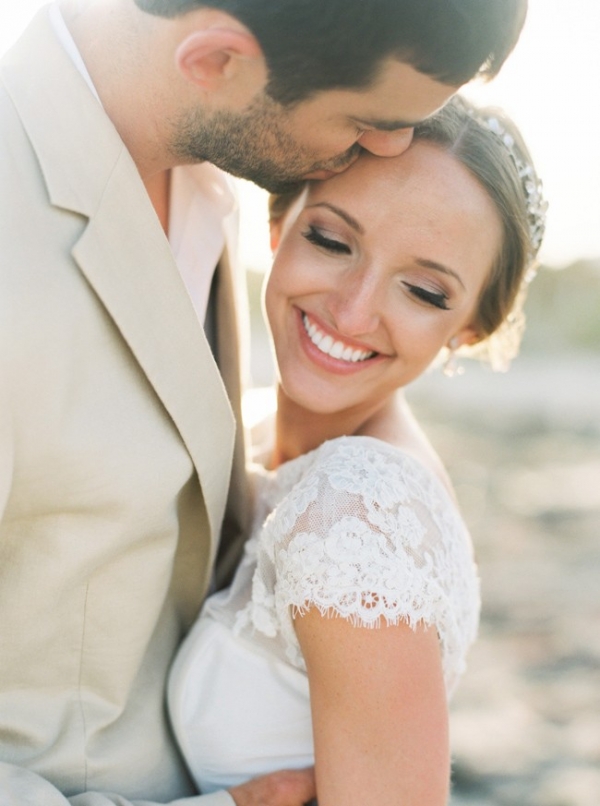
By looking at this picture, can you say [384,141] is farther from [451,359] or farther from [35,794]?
[35,794]

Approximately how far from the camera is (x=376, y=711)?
2119 millimetres

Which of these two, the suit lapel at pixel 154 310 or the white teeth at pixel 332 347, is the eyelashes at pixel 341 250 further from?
the suit lapel at pixel 154 310

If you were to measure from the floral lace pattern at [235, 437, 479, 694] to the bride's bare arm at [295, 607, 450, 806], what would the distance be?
0.16 feet

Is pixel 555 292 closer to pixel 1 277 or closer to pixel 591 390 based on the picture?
pixel 591 390

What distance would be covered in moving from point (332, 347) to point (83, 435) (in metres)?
1.03

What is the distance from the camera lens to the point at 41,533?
80.0 inches

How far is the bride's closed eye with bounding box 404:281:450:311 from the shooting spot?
2740 mm

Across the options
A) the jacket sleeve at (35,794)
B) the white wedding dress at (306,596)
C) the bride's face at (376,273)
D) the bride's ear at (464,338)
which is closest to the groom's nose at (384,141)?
the bride's face at (376,273)

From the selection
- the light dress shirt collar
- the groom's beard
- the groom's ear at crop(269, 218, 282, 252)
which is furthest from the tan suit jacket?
the groom's ear at crop(269, 218, 282, 252)

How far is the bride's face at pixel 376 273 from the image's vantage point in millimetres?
2648

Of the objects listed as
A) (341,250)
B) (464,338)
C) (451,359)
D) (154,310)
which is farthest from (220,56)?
(451,359)

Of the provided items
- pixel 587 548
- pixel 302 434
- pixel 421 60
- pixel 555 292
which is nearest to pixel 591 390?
pixel 555 292

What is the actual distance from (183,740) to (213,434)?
78 cm

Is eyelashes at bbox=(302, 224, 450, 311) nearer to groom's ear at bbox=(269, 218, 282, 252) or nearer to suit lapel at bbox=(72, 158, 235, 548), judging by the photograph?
groom's ear at bbox=(269, 218, 282, 252)
